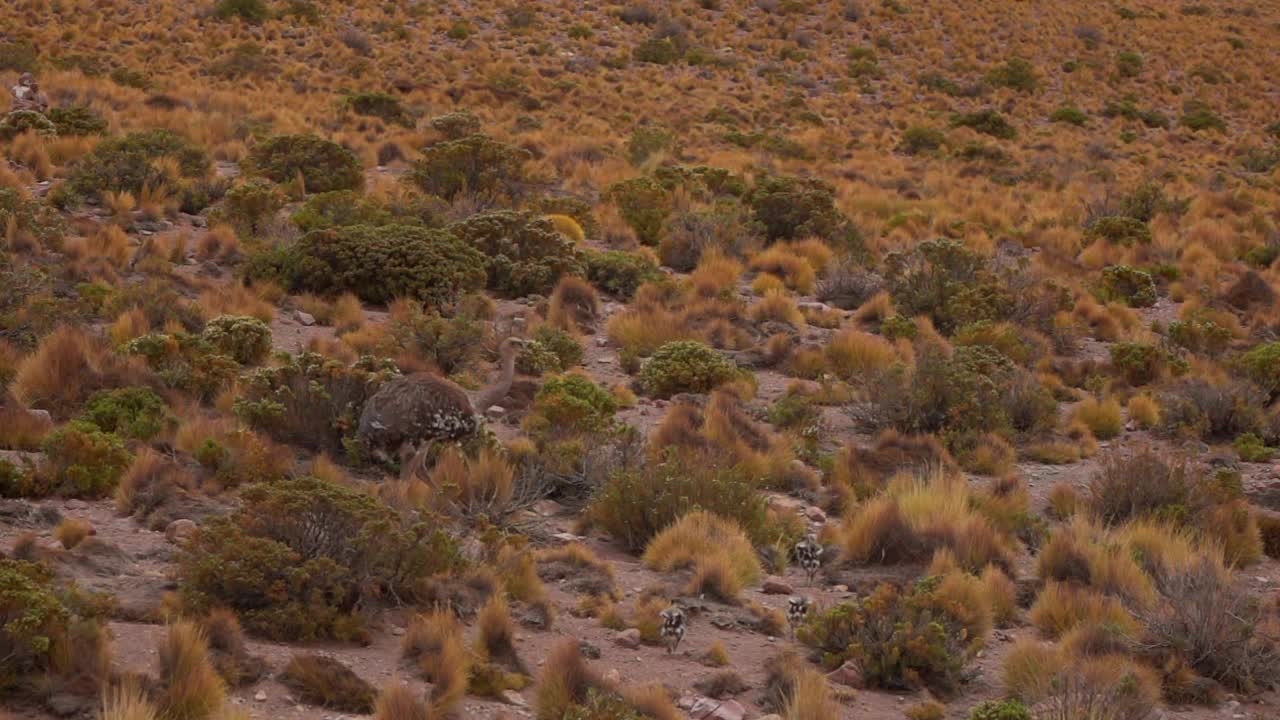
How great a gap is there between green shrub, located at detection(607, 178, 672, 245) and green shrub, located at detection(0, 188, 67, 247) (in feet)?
25.4

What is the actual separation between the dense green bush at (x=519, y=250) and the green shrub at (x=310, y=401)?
546 cm

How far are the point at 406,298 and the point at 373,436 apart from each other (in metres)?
4.89

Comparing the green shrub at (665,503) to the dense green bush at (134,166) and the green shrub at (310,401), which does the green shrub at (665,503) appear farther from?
the dense green bush at (134,166)

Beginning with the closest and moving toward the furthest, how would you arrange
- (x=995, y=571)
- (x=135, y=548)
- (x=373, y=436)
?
1. (x=135, y=548)
2. (x=995, y=571)
3. (x=373, y=436)

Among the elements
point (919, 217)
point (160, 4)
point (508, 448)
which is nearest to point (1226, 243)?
point (919, 217)

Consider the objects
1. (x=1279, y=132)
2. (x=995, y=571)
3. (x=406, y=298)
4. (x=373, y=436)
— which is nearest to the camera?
(x=995, y=571)

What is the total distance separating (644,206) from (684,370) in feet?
25.0

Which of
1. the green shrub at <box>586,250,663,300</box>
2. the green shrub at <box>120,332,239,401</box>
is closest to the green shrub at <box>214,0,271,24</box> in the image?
the green shrub at <box>586,250,663,300</box>

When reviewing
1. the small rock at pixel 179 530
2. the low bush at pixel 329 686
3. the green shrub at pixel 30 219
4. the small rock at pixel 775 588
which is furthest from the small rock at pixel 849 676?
the green shrub at pixel 30 219

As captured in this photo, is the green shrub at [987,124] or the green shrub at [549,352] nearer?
the green shrub at [549,352]

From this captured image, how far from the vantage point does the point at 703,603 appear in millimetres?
7809

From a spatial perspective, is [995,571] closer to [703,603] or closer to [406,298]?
[703,603]

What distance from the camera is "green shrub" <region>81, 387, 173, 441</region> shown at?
9336 mm

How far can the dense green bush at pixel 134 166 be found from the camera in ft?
55.9
